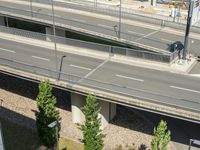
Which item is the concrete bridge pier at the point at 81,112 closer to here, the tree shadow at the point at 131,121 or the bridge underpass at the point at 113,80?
the tree shadow at the point at 131,121

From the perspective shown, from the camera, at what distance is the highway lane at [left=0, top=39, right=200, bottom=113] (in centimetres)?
3519

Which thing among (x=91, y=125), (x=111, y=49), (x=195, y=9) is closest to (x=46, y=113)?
(x=91, y=125)

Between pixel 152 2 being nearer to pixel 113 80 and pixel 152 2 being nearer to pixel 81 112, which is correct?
pixel 81 112

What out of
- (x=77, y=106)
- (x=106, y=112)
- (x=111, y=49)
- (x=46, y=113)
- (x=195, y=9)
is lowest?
→ (x=106, y=112)

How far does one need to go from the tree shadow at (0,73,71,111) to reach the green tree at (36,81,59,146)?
755cm

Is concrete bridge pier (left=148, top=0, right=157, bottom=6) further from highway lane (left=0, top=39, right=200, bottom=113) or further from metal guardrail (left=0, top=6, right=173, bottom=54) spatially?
highway lane (left=0, top=39, right=200, bottom=113)

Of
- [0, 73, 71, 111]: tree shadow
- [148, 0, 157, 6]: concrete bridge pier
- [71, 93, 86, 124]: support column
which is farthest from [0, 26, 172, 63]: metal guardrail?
[148, 0, 157, 6]: concrete bridge pier

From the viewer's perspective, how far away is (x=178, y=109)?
32906mm

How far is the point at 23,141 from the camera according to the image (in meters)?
40.0

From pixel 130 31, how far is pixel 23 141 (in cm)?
2440

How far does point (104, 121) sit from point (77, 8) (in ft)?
106

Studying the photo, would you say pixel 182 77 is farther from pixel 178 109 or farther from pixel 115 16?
pixel 115 16

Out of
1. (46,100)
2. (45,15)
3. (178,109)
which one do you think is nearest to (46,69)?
(46,100)

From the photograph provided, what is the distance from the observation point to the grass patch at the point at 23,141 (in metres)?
39.0
